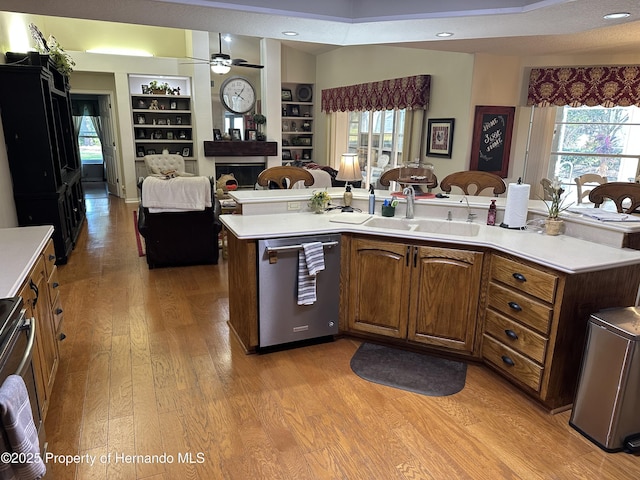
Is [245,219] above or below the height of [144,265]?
above

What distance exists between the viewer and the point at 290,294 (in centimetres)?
288

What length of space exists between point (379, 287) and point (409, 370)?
567mm

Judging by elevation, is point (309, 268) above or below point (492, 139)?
below

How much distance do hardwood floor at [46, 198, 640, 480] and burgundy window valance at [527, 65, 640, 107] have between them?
4207 mm

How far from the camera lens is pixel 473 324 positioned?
278cm

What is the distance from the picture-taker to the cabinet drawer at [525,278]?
2.28 meters

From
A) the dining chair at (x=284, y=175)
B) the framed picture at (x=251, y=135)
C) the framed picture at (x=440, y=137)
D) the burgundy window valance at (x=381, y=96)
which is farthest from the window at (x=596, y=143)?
the framed picture at (x=251, y=135)

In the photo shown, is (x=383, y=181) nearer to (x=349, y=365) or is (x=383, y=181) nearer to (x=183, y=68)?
(x=349, y=365)

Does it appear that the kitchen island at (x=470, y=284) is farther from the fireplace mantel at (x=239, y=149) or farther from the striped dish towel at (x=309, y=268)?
the fireplace mantel at (x=239, y=149)

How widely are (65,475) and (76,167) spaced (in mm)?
5744

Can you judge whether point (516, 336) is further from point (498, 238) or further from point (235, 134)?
point (235, 134)

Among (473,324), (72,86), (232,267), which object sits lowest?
(473,324)

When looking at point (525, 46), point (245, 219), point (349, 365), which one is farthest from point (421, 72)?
point (349, 365)

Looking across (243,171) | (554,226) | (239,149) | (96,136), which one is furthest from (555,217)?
(96,136)
